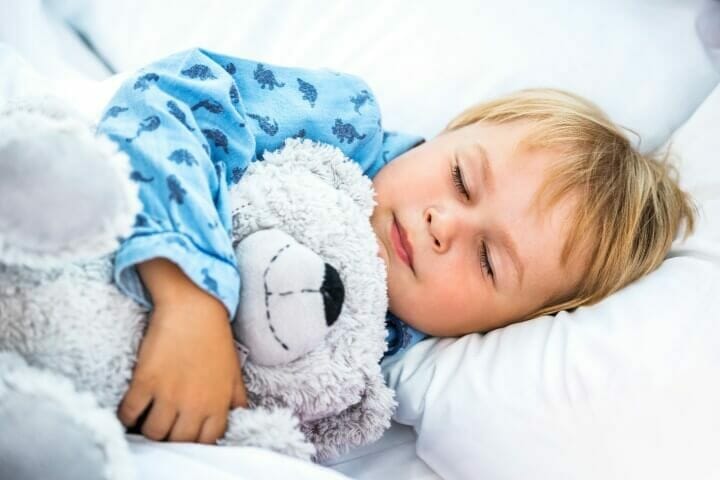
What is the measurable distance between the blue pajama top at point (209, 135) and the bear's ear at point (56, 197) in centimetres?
9

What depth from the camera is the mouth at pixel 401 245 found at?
89 cm

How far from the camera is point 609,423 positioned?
0.78 metres

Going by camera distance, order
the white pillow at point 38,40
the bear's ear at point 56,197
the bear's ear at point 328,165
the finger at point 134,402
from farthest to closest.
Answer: the white pillow at point 38,40 < the bear's ear at point 328,165 < the finger at point 134,402 < the bear's ear at point 56,197

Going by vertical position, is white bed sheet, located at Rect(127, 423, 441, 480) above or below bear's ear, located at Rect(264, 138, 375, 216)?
below

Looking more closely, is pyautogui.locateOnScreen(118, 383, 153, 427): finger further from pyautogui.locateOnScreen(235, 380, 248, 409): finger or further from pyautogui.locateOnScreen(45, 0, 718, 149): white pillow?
pyautogui.locateOnScreen(45, 0, 718, 149): white pillow

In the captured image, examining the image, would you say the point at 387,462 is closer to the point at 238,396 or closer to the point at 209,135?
the point at 238,396

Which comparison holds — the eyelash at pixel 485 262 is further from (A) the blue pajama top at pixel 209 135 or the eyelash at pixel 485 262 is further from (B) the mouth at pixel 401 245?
(A) the blue pajama top at pixel 209 135

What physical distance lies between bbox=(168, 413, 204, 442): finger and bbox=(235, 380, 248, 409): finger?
5 cm

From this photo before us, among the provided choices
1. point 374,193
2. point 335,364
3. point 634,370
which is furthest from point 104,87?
point 634,370

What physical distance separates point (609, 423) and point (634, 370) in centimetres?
7

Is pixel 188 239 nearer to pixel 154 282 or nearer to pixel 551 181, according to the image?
pixel 154 282

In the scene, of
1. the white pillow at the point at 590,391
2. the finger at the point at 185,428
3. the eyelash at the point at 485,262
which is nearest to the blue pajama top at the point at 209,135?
the finger at the point at 185,428

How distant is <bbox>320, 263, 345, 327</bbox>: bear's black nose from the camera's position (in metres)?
0.70

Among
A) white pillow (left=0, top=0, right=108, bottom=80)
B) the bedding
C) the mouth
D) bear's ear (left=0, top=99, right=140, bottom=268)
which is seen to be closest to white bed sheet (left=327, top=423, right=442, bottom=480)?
the bedding
